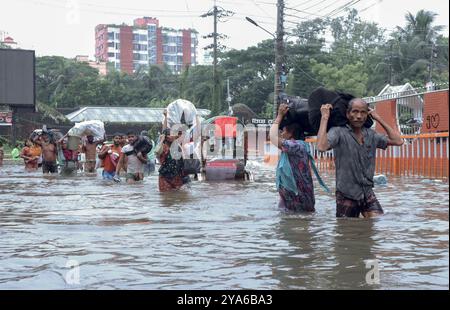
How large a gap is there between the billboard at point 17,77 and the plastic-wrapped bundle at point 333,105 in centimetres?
3492

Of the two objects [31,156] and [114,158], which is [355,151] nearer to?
[114,158]

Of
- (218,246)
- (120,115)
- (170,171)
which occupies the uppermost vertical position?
(120,115)

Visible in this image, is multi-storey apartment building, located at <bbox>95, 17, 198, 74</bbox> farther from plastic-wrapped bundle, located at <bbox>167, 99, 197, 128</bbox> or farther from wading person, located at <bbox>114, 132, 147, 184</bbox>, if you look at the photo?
plastic-wrapped bundle, located at <bbox>167, 99, 197, 128</bbox>

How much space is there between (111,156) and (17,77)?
24.7 meters

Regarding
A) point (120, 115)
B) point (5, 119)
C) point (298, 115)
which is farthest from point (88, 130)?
point (120, 115)

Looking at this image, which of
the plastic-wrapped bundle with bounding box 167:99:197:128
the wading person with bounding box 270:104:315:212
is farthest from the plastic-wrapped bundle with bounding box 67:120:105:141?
the wading person with bounding box 270:104:315:212

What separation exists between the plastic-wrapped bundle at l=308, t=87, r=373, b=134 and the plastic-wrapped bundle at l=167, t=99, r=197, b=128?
7928mm

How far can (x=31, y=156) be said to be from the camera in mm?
24406

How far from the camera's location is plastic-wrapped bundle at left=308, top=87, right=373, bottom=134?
23.5ft

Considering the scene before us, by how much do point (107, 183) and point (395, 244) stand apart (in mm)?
11326

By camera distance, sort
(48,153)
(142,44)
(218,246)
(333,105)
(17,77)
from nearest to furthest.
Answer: (218,246) < (333,105) < (48,153) < (17,77) < (142,44)

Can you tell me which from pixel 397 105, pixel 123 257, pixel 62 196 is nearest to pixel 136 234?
→ pixel 123 257

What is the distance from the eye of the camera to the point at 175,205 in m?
10.7
